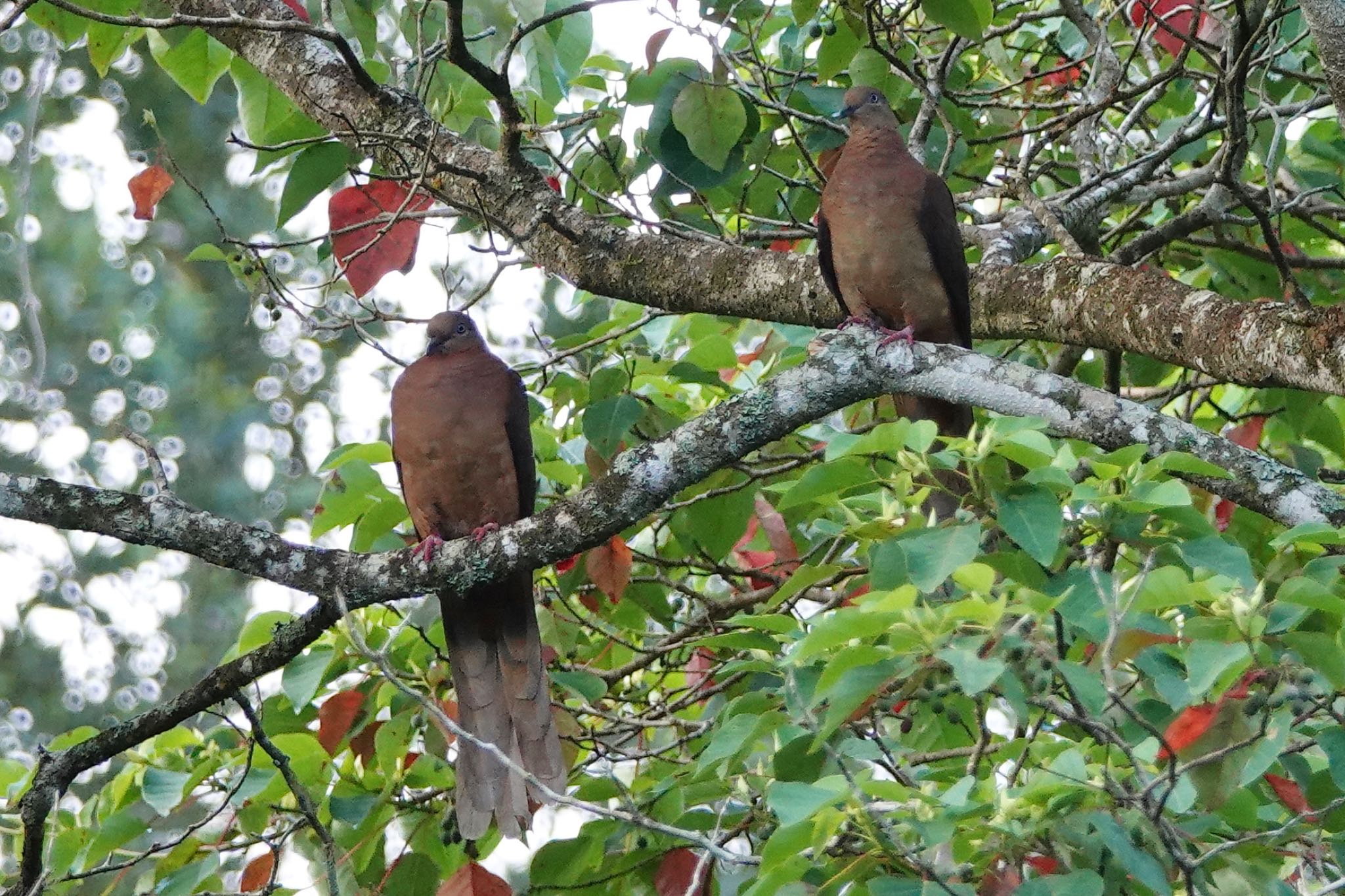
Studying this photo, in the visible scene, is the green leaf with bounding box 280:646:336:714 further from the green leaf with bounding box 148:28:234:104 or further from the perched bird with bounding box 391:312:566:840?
the green leaf with bounding box 148:28:234:104

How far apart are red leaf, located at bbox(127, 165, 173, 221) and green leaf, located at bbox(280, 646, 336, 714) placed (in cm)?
131

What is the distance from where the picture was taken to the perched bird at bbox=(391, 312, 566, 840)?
12.6 feet

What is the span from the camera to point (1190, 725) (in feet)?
6.95

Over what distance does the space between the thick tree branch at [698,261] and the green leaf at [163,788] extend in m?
1.45

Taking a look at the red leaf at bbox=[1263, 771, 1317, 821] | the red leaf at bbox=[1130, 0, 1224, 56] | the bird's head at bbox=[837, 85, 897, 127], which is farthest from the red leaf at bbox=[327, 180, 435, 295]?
the red leaf at bbox=[1263, 771, 1317, 821]

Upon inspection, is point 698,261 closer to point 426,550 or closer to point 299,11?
point 426,550

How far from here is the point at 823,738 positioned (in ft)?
6.94

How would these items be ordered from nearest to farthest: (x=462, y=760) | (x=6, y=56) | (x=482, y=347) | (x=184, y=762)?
1. (x=462, y=760)
2. (x=184, y=762)
3. (x=482, y=347)
4. (x=6, y=56)

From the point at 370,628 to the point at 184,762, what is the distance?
578mm

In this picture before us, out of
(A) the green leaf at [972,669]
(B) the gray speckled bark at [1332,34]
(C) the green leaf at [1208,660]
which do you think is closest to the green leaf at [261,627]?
(A) the green leaf at [972,669]

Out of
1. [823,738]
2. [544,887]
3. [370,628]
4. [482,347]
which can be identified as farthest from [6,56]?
[823,738]

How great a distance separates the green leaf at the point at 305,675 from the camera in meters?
3.21

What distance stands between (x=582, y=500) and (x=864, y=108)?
1.69m

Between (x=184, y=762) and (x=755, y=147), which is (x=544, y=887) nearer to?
(x=184, y=762)
